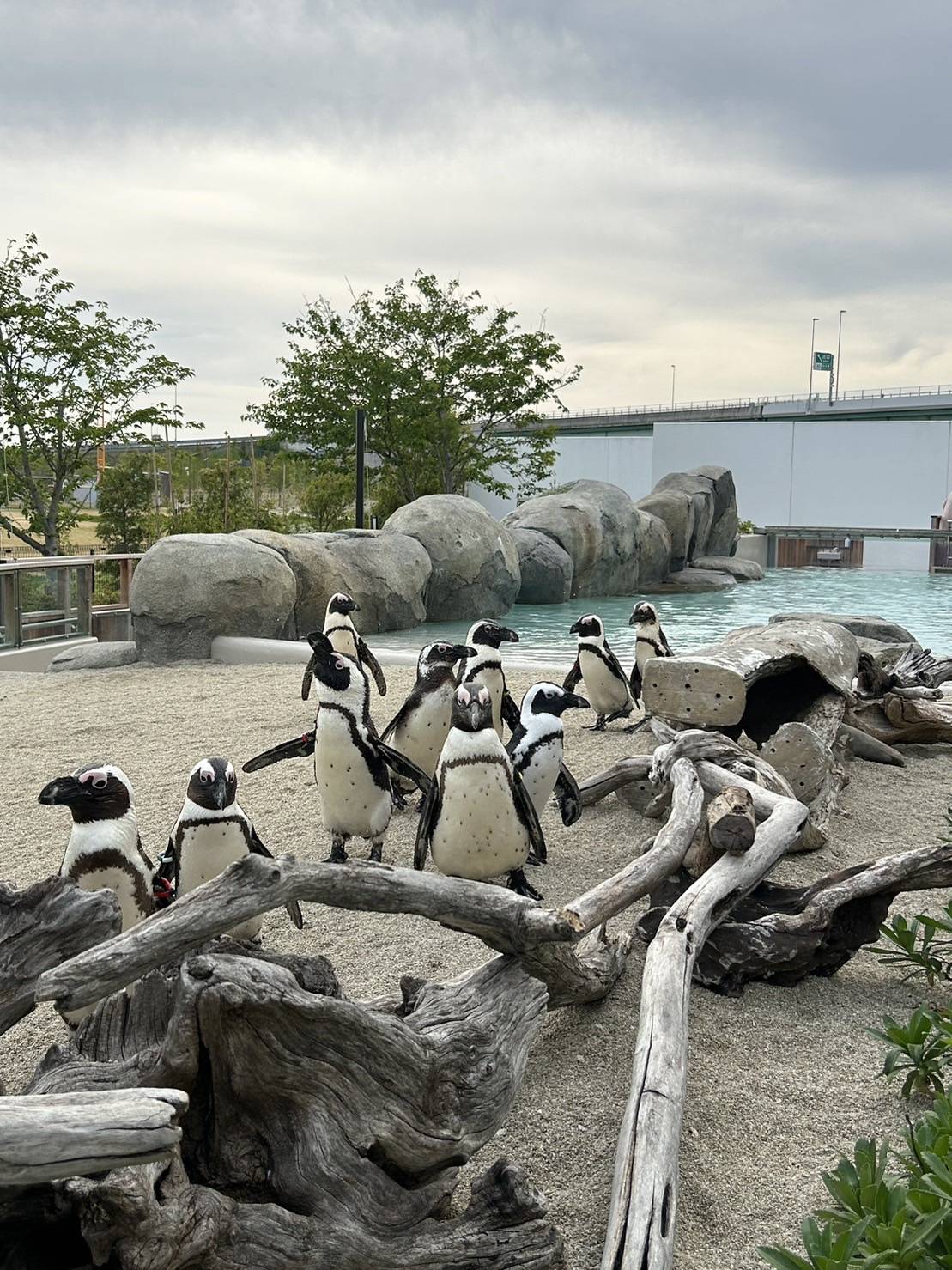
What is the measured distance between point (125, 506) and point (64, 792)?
54.5 ft

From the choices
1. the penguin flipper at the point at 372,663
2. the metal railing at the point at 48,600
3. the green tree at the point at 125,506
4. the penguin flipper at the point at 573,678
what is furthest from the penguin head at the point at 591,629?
the green tree at the point at 125,506

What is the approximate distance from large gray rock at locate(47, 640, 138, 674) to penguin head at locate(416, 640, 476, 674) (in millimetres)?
5960

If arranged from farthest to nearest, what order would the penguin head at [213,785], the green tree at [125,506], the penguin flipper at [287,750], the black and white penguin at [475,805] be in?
the green tree at [125,506] < the penguin flipper at [287,750] < the black and white penguin at [475,805] < the penguin head at [213,785]

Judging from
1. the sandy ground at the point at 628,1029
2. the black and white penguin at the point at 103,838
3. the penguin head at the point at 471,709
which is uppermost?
the penguin head at the point at 471,709

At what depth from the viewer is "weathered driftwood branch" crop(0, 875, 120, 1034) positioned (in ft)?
6.22

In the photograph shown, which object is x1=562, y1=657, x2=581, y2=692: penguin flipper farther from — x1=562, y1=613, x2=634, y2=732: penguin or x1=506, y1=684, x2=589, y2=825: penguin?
x1=506, y1=684, x2=589, y2=825: penguin

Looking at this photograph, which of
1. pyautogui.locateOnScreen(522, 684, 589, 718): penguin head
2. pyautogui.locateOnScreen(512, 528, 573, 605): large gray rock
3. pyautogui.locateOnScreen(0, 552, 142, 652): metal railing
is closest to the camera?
pyautogui.locateOnScreen(522, 684, 589, 718): penguin head

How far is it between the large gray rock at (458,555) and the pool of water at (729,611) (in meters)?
0.37

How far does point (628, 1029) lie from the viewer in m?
2.92

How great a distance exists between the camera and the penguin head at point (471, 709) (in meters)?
3.61

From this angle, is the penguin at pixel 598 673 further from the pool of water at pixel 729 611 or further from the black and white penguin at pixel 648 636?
the pool of water at pixel 729 611

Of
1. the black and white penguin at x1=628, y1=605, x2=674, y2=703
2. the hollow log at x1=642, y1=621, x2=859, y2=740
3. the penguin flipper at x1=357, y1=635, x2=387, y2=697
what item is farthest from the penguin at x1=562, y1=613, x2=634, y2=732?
the penguin flipper at x1=357, y1=635, x2=387, y2=697

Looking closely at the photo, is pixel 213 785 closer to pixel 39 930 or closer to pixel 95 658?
pixel 39 930

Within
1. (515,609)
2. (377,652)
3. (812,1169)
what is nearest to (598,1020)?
(812,1169)
